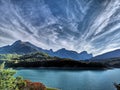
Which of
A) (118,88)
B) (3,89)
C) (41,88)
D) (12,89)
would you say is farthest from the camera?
(118,88)

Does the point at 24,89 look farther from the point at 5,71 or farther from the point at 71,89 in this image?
the point at 71,89

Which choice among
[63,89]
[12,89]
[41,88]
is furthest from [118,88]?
[12,89]

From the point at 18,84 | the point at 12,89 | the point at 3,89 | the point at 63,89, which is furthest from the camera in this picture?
the point at 63,89

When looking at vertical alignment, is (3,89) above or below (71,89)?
below

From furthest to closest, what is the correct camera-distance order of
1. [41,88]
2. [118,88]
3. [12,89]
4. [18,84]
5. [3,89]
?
[118,88], [41,88], [18,84], [12,89], [3,89]

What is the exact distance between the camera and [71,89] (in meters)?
96.8

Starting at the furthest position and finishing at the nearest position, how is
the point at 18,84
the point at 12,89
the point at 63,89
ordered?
the point at 63,89 → the point at 18,84 → the point at 12,89

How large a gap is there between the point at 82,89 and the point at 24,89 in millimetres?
32643

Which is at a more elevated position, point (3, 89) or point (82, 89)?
point (82, 89)

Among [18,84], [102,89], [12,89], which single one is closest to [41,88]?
[18,84]

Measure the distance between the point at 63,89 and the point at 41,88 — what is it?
24609mm

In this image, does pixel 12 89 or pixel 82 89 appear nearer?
pixel 12 89

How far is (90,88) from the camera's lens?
101m

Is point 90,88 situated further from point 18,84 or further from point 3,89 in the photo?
point 3,89
